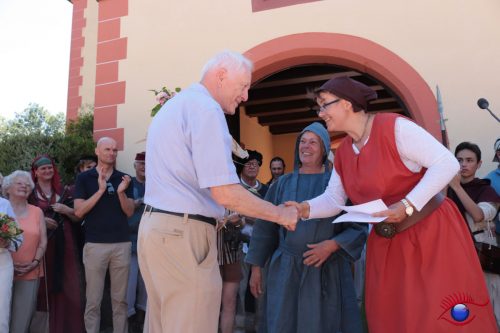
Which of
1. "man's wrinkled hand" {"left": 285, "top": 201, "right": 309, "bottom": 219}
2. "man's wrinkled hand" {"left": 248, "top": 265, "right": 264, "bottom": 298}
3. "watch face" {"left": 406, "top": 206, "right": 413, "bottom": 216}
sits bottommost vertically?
"man's wrinkled hand" {"left": 248, "top": 265, "right": 264, "bottom": 298}

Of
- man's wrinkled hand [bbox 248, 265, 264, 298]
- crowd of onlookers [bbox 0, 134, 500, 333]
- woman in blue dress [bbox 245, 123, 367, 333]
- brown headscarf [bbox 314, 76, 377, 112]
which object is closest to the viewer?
brown headscarf [bbox 314, 76, 377, 112]

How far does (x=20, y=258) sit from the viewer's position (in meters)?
4.63

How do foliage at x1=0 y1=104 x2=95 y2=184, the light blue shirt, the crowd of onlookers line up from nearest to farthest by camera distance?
the light blue shirt, the crowd of onlookers, foliage at x1=0 y1=104 x2=95 y2=184

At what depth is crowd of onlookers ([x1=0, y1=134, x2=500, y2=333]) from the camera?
331 cm

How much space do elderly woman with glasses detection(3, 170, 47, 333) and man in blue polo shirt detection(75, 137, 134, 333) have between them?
0.41 metres

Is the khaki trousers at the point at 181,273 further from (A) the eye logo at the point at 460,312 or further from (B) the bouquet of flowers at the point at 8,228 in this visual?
(B) the bouquet of flowers at the point at 8,228

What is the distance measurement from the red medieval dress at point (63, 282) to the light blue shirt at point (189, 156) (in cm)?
308

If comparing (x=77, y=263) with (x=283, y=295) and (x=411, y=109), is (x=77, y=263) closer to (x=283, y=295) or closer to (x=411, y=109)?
(x=283, y=295)

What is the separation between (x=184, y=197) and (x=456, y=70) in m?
3.82

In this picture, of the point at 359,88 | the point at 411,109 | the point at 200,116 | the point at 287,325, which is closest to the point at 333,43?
the point at 411,109

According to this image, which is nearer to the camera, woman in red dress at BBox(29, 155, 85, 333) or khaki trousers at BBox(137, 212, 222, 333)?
khaki trousers at BBox(137, 212, 222, 333)

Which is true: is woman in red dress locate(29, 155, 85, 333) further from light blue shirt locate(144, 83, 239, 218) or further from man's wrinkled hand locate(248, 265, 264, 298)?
light blue shirt locate(144, 83, 239, 218)

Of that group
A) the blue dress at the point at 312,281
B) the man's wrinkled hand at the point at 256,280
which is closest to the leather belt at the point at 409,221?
the blue dress at the point at 312,281

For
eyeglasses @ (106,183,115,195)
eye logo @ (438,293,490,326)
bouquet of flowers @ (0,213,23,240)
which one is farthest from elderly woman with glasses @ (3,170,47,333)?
eye logo @ (438,293,490,326)
